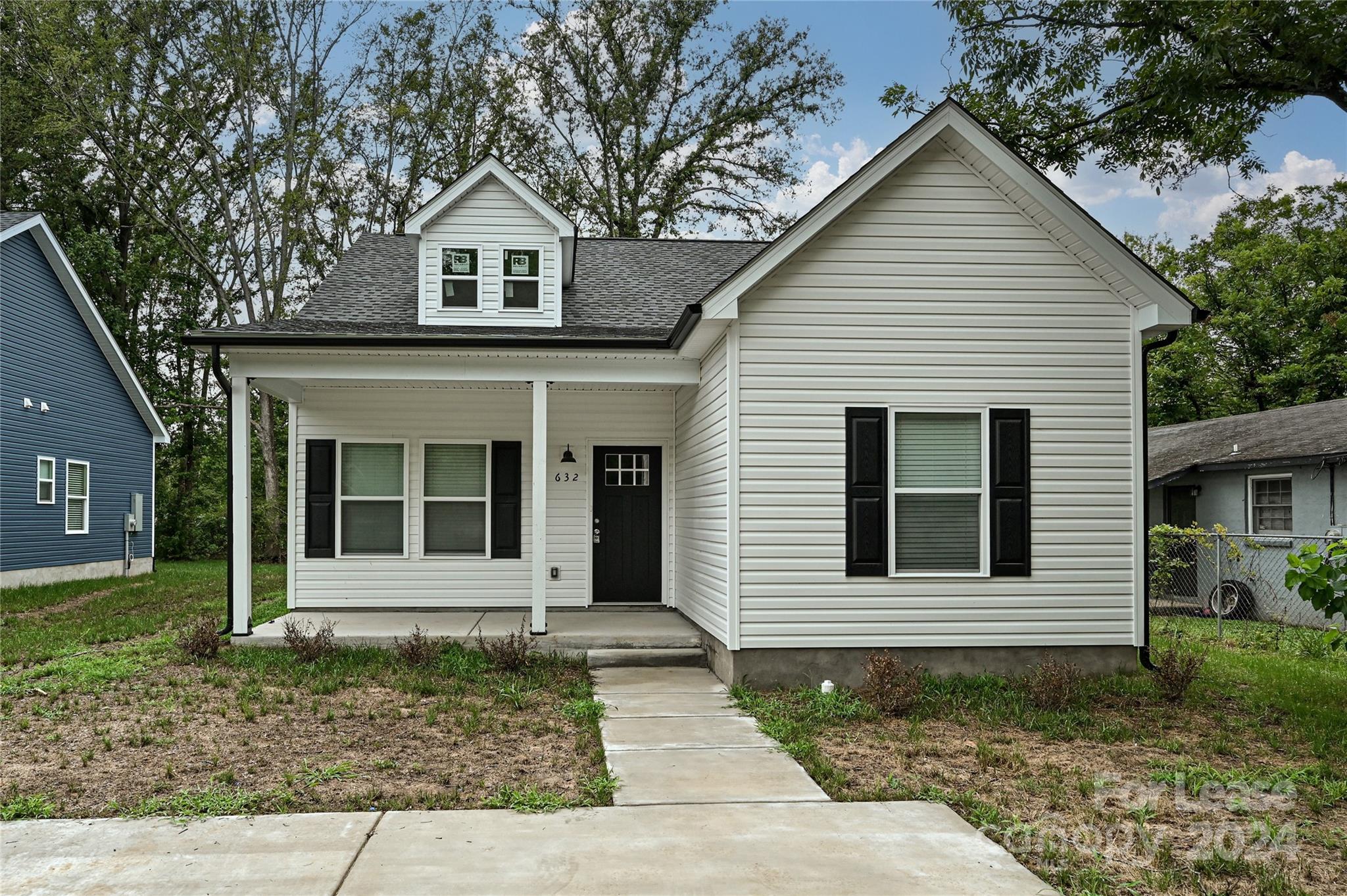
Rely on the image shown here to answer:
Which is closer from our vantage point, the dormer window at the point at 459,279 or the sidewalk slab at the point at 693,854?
the sidewalk slab at the point at 693,854

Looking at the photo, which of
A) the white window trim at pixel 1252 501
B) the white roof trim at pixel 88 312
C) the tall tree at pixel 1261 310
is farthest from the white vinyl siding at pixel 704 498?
the tall tree at pixel 1261 310

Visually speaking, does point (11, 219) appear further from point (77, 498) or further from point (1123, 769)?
point (1123, 769)

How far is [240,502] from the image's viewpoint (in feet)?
30.7

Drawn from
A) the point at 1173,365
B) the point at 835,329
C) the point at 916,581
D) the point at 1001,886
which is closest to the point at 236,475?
the point at 835,329

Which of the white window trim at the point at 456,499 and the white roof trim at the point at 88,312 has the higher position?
the white roof trim at the point at 88,312

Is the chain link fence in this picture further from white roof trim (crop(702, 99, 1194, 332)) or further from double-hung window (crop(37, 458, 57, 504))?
double-hung window (crop(37, 458, 57, 504))

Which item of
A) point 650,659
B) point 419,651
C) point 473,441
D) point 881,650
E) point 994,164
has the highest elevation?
point 994,164

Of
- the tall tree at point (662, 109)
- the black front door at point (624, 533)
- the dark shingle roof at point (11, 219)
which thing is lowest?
the black front door at point (624, 533)

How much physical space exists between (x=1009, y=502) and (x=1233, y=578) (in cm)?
901

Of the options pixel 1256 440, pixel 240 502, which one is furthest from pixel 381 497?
pixel 1256 440

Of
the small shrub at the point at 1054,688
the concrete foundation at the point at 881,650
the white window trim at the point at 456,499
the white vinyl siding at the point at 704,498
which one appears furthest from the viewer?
the white window trim at the point at 456,499

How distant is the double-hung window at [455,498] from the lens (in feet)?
37.3

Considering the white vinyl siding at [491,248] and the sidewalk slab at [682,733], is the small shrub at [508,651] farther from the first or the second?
the white vinyl siding at [491,248]

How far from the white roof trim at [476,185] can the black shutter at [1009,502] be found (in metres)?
5.62
